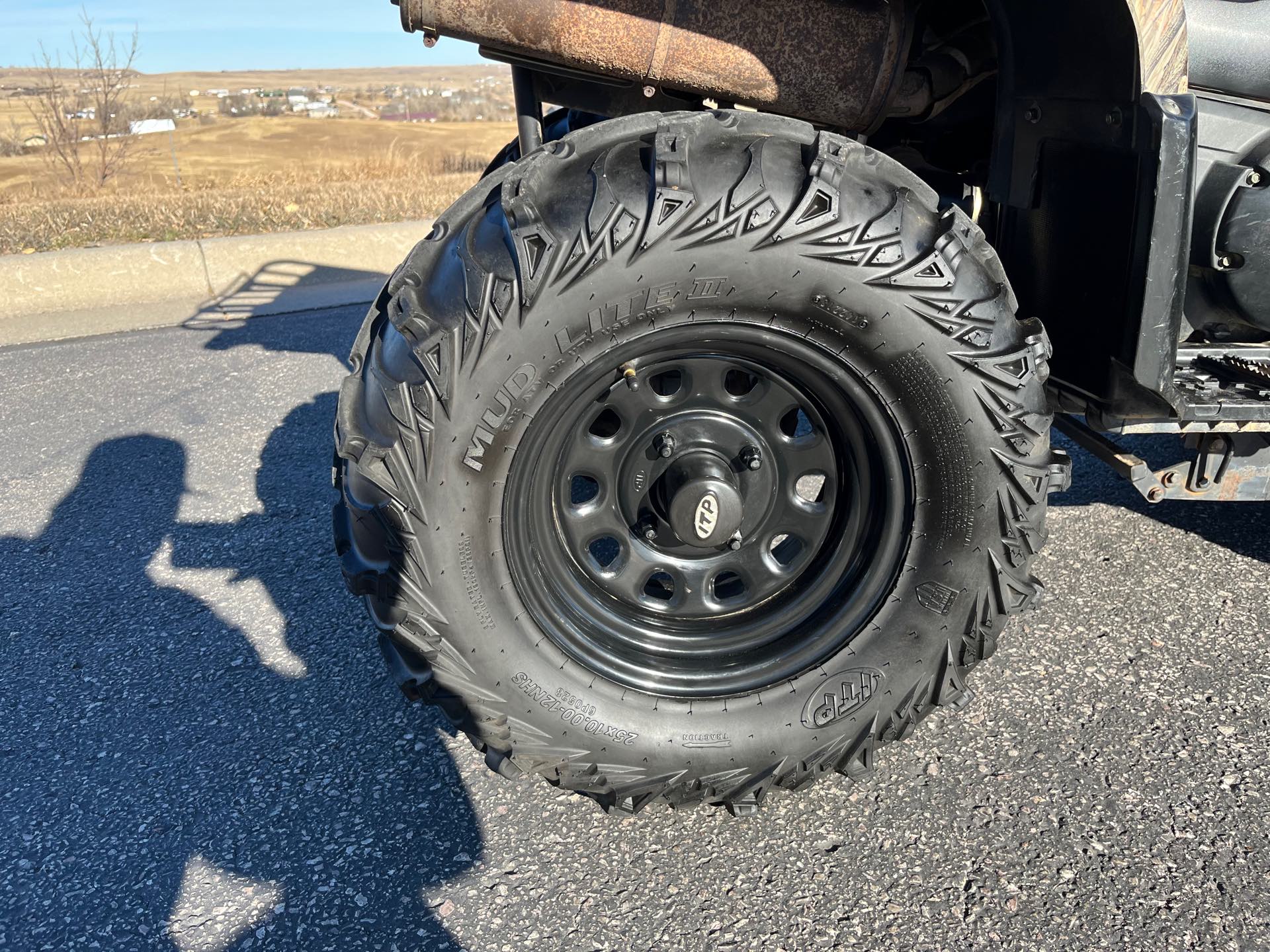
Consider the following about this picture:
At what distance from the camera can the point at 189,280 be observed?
7043mm

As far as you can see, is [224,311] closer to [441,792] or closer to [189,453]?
[189,453]

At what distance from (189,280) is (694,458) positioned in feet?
20.0

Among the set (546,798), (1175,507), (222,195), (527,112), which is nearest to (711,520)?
(546,798)

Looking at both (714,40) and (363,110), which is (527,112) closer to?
(714,40)

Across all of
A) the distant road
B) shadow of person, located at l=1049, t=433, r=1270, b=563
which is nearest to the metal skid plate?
shadow of person, located at l=1049, t=433, r=1270, b=563

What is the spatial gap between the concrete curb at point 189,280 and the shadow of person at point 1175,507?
527 cm

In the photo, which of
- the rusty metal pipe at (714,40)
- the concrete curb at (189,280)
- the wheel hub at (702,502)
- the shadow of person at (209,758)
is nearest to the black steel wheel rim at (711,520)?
the wheel hub at (702,502)

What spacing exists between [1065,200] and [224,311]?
6.15m

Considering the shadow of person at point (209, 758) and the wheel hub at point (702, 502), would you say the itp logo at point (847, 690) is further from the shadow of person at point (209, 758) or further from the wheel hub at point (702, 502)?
the shadow of person at point (209, 758)

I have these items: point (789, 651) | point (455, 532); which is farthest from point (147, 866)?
point (789, 651)

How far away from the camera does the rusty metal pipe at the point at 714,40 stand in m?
2.22

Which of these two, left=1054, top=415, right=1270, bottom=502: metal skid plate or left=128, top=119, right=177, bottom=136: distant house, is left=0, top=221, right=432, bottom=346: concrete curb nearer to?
left=1054, top=415, right=1270, bottom=502: metal skid plate

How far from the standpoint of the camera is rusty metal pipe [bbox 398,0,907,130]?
2.22 meters

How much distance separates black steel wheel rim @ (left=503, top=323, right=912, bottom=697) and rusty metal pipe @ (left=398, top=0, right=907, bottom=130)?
0.75 metres
